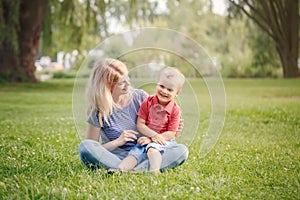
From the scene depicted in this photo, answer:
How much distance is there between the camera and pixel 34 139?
6328mm

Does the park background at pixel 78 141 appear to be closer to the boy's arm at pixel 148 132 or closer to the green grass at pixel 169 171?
the green grass at pixel 169 171

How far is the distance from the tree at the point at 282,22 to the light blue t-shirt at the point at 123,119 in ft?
65.0

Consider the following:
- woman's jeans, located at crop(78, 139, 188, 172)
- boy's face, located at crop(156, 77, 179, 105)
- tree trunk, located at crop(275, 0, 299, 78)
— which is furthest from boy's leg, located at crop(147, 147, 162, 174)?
tree trunk, located at crop(275, 0, 299, 78)

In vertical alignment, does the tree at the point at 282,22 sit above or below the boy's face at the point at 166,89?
above

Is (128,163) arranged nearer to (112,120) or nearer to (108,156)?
(108,156)

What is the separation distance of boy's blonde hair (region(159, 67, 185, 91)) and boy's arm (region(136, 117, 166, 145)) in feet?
1.36

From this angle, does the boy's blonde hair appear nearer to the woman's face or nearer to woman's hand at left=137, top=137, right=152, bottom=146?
the woman's face

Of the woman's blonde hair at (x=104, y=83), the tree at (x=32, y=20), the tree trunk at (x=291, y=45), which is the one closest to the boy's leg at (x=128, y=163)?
the woman's blonde hair at (x=104, y=83)

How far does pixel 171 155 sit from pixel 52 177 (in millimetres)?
1007

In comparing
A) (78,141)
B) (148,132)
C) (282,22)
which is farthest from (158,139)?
(282,22)

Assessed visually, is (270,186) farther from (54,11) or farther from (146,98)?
(54,11)

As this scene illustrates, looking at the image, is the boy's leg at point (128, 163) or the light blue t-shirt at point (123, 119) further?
the light blue t-shirt at point (123, 119)

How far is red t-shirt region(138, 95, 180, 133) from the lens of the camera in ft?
13.4

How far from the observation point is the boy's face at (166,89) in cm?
399
